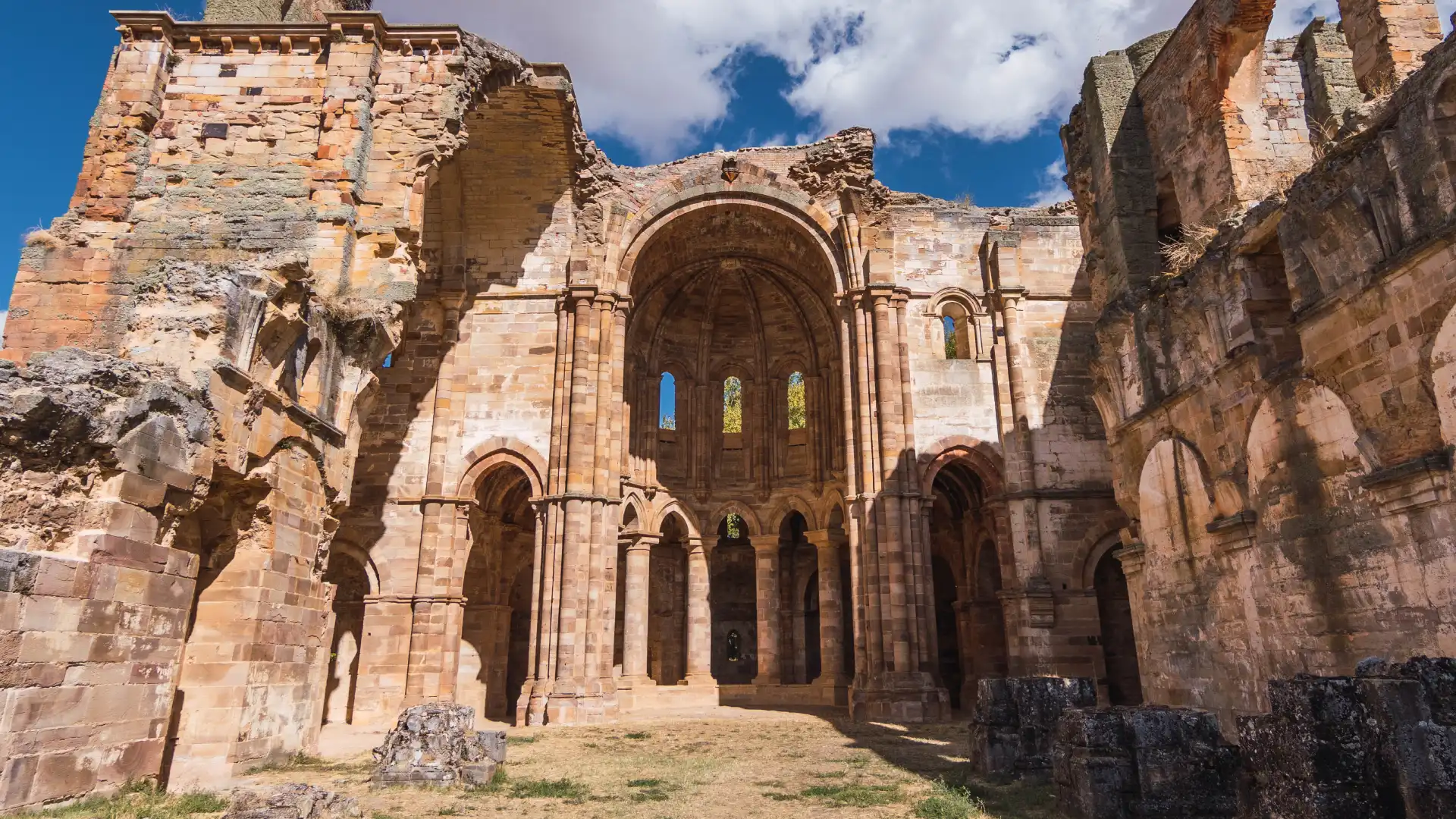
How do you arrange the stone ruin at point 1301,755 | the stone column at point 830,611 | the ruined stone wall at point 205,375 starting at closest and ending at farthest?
the stone ruin at point 1301,755 < the ruined stone wall at point 205,375 < the stone column at point 830,611

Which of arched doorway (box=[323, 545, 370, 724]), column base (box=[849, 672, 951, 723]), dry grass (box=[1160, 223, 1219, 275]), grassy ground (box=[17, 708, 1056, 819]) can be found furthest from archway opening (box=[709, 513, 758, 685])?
dry grass (box=[1160, 223, 1219, 275])

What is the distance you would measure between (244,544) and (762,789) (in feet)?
19.0

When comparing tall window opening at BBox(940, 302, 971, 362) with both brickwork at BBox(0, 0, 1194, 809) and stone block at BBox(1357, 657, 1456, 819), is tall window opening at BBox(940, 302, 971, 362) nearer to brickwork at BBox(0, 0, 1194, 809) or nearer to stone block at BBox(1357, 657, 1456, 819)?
brickwork at BBox(0, 0, 1194, 809)

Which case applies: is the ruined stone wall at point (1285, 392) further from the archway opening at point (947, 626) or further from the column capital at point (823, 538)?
the archway opening at point (947, 626)

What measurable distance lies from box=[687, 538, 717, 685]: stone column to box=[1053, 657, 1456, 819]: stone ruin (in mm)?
14093

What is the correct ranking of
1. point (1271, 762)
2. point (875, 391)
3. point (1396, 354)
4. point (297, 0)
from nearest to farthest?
point (1271, 762) < point (1396, 354) < point (297, 0) < point (875, 391)

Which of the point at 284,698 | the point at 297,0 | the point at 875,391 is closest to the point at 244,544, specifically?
the point at 284,698

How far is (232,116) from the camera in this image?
1179 centimetres

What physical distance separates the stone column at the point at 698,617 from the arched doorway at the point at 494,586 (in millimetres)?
3766

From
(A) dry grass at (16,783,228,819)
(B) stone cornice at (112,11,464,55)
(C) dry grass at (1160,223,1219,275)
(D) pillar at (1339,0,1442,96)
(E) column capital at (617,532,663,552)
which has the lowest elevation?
(A) dry grass at (16,783,228,819)

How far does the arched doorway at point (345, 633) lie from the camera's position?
1606 cm

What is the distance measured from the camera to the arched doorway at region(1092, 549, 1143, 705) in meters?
15.9

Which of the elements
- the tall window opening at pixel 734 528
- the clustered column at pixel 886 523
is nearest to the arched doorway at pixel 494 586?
the tall window opening at pixel 734 528

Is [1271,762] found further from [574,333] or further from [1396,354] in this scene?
[574,333]
